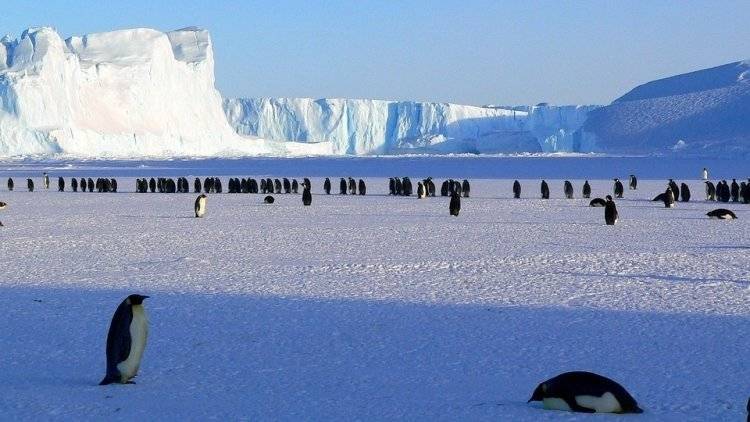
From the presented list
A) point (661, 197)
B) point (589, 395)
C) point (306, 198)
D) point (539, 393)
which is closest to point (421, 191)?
point (306, 198)

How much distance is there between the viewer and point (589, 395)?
3855 millimetres

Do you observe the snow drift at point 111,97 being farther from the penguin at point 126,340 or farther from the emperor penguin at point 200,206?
the penguin at point 126,340

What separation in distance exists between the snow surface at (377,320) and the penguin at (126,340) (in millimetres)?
105

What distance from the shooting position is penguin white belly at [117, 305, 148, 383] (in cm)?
434

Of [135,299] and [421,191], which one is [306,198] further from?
[135,299]

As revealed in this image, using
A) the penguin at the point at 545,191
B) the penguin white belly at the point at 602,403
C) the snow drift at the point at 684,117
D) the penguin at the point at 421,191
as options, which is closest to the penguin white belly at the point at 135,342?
the penguin white belly at the point at 602,403

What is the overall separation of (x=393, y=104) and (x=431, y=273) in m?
89.2

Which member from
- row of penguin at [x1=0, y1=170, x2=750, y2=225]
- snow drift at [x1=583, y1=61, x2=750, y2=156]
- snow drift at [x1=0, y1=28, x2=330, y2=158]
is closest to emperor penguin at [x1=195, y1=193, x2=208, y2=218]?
row of penguin at [x1=0, y1=170, x2=750, y2=225]

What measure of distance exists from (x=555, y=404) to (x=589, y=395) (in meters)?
0.16

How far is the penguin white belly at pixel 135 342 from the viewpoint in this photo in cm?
434

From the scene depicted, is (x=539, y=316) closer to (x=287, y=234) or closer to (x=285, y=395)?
(x=285, y=395)

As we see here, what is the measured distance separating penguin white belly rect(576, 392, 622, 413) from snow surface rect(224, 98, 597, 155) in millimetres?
86848

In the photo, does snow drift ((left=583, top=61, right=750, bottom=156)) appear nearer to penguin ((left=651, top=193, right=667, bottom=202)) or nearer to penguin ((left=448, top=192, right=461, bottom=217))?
penguin ((left=651, top=193, right=667, bottom=202))

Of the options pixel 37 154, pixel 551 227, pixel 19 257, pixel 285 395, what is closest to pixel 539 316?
pixel 285 395
